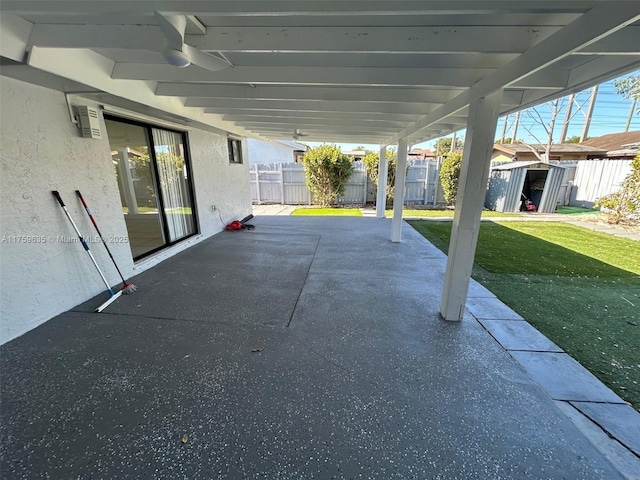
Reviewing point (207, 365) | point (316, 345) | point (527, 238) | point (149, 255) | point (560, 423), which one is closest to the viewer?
point (560, 423)

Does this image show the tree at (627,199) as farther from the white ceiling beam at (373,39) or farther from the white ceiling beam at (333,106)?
the white ceiling beam at (373,39)

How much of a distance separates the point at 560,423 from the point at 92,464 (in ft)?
9.35

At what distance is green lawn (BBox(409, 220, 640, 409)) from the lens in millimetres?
2391

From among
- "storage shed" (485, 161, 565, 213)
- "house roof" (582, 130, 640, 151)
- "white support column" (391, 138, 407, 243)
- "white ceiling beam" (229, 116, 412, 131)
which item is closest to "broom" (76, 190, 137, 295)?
"white ceiling beam" (229, 116, 412, 131)

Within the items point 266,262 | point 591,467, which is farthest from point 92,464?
point 266,262

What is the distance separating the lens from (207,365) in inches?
88.4

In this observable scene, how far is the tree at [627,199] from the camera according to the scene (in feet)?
23.3

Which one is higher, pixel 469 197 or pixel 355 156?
pixel 355 156

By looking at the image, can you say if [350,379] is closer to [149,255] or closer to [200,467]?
[200,467]

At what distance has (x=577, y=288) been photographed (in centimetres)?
371

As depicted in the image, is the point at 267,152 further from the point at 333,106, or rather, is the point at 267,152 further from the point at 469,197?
the point at 469,197

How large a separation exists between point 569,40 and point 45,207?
4505mm

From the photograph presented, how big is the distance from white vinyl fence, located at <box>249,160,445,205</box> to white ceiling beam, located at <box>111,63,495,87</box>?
29.2 ft

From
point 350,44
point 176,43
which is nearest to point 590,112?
point 350,44
